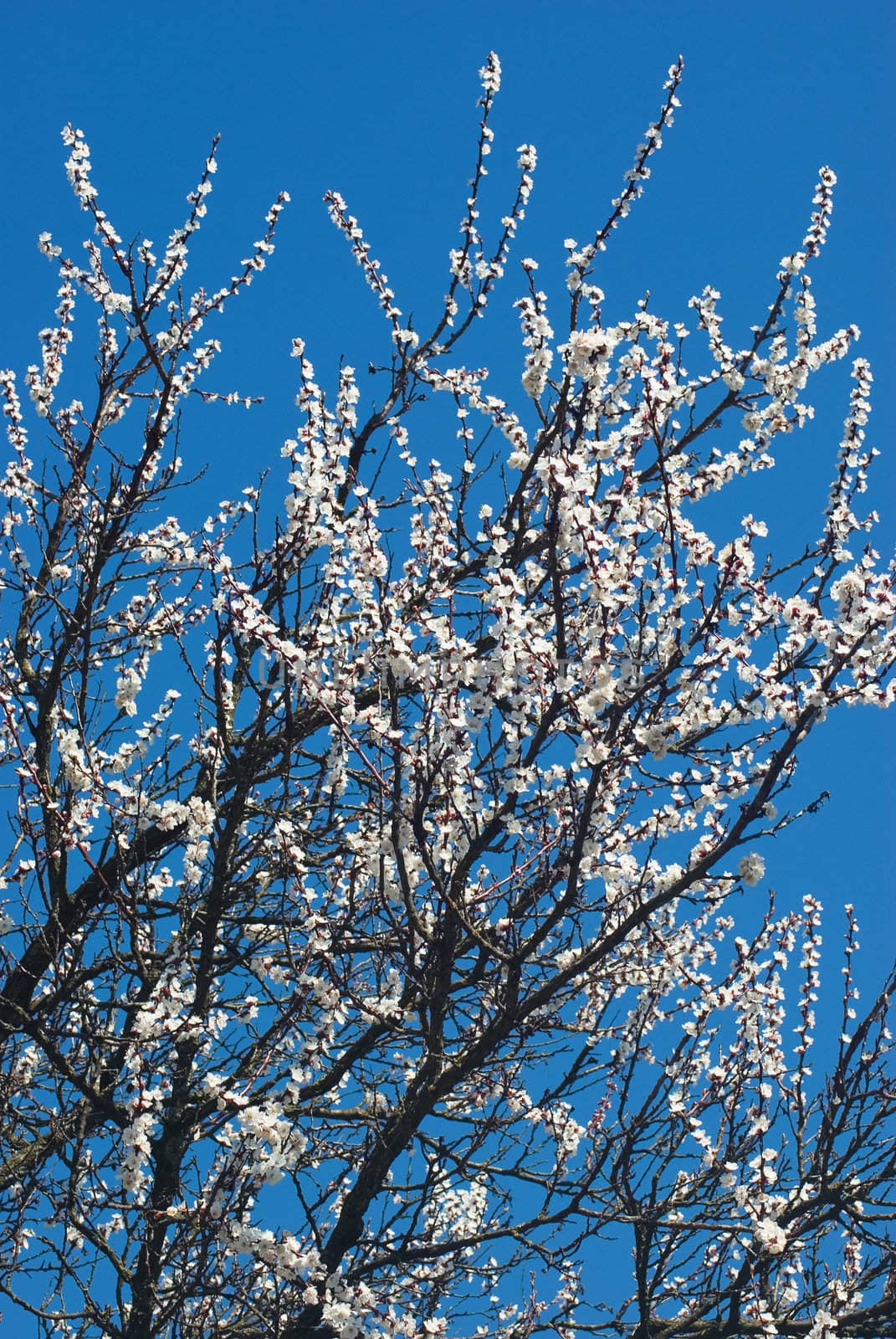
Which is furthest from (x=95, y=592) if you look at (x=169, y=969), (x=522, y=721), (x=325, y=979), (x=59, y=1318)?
(x=59, y=1318)

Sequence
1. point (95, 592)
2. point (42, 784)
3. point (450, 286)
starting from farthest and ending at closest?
point (450, 286), point (95, 592), point (42, 784)

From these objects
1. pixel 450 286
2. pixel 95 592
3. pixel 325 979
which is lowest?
pixel 325 979

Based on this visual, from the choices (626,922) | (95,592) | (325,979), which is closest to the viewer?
(626,922)

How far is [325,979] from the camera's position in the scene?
588 cm

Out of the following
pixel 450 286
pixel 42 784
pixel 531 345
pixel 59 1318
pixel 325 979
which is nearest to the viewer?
pixel 531 345

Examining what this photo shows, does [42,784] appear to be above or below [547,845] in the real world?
above

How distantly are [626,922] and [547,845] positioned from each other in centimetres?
68

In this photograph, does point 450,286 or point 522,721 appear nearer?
point 522,721

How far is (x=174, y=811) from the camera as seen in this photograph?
21.4 ft

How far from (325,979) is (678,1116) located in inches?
84.3

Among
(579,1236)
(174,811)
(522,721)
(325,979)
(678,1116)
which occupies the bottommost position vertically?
(579,1236)

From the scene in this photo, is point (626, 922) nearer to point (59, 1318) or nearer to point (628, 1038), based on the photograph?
point (628, 1038)

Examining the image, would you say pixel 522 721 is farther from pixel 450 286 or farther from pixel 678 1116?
pixel 450 286

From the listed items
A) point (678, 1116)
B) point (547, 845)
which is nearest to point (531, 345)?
point (547, 845)
